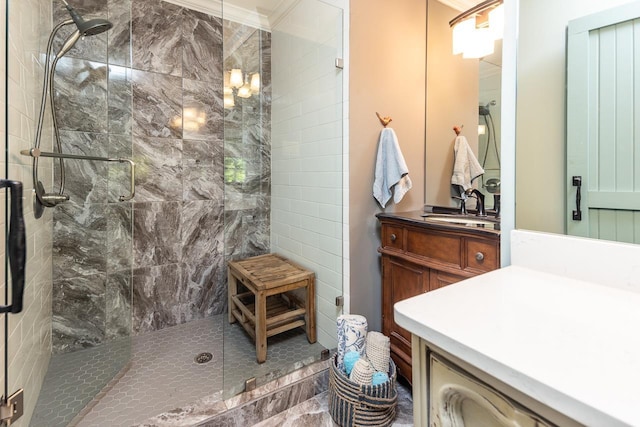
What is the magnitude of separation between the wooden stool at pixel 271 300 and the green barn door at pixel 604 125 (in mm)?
1429

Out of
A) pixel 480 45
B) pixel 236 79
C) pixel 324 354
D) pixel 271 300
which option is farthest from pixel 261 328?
pixel 480 45

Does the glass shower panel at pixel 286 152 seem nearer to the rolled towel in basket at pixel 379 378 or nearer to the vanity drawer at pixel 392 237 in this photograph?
the vanity drawer at pixel 392 237

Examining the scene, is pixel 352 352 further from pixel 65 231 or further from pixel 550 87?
pixel 65 231

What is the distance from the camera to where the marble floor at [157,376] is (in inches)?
55.8

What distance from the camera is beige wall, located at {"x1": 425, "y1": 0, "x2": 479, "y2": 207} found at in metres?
1.75

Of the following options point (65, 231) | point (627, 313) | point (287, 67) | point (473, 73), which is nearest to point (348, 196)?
point (473, 73)

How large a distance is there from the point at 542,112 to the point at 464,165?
74 cm

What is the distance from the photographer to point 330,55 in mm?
1819

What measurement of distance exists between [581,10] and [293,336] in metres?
2.05

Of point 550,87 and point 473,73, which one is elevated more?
point 473,73

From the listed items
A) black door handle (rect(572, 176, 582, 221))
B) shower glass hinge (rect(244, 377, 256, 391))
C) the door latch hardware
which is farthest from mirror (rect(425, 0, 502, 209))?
shower glass hinge (rect(244, 377, 256, 391))

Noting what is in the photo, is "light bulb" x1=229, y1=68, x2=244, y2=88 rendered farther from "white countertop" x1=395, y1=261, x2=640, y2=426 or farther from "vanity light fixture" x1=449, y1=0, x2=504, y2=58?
"white countertop" x1=395, y1=261, x2=640, y2=426

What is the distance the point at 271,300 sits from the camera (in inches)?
79.7

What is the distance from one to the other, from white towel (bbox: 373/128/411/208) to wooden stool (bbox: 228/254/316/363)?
71 cm
